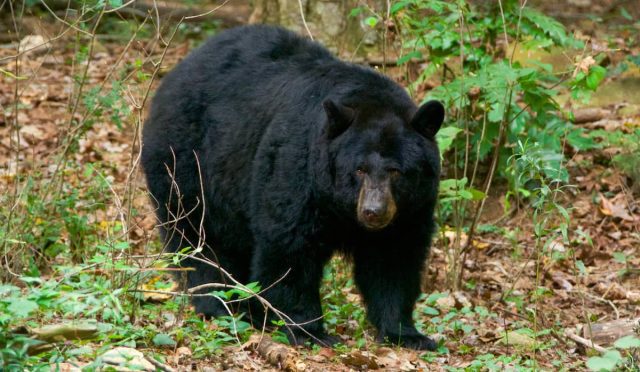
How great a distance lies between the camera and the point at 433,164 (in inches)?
245

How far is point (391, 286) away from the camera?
658 cm

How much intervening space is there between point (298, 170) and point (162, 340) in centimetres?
162

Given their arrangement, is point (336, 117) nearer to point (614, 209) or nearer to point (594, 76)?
point (594, 76)

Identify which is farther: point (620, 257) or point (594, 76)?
point (620, 257)

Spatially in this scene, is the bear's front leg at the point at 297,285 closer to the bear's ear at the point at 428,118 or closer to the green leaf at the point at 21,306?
the bear's ear at the point at 428,118

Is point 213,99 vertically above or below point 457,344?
above

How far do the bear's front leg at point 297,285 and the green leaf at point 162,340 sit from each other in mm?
1209

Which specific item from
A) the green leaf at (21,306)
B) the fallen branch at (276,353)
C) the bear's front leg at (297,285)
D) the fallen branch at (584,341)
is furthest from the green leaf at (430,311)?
the green leaf at (21,306)

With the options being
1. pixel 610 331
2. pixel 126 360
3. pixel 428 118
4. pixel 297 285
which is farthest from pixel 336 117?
pixel 126 360

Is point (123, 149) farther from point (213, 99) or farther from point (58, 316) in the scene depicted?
point (58, 316)

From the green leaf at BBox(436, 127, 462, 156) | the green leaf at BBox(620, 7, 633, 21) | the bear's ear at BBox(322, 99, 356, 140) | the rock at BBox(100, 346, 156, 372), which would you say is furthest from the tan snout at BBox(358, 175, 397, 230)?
the green leaf at BBox(620, 7, 633, 21)

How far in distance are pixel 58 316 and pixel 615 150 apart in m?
6.60

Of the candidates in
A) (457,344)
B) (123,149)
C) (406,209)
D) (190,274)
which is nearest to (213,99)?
(190,274)

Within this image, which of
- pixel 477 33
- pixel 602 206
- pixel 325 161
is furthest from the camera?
pixel 602 206
